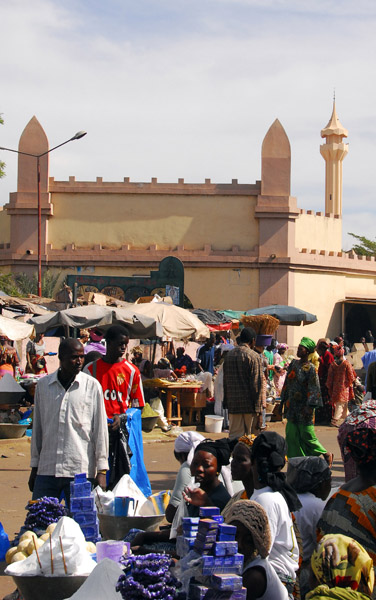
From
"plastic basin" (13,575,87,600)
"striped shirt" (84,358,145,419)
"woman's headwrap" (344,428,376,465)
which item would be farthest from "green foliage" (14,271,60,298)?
"woman's headwrap" (344,428,376,465)

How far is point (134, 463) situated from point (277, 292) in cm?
2805

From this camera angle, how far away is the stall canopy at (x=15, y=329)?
1452 centimetres

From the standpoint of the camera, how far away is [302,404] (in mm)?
9891

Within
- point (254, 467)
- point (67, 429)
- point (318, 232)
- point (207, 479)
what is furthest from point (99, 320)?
point (318, 232)

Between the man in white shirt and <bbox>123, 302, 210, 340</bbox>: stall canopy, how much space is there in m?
9.77

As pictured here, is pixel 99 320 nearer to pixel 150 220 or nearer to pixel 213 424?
pixel 213 424

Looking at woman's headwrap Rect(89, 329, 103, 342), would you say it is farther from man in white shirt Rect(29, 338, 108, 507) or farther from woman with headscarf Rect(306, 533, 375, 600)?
woman with headscarf Rect(306, 533, 375, 600)

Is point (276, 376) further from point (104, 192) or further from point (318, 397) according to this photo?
point (104, 192)

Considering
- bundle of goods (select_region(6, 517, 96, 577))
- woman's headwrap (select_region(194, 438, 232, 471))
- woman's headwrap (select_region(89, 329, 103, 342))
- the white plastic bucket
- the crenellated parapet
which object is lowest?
the white plastic bucket

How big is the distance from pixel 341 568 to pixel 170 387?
41.1ft

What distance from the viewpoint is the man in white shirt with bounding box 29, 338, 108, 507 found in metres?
6.09

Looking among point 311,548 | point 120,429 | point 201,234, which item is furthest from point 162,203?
point 311,548

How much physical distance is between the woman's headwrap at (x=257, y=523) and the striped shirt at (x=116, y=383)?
341 centimetres

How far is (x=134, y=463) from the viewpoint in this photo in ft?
26.6
